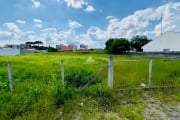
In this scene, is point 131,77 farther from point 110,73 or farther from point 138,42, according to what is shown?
point 138,42

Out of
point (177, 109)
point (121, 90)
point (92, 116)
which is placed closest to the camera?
point (92, 116)

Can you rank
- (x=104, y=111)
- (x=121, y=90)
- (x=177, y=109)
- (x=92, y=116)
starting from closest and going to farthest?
(x=92, y=116), (x=104, y=111), (x=177, y=109), (x=121, y=90)

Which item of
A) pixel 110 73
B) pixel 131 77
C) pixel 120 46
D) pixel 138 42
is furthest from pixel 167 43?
pixel 110 73

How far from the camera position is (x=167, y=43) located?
3609 cm

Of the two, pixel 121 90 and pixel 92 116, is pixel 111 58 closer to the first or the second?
pixel 121 90

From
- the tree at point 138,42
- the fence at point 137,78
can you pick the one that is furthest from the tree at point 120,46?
the fence at point 137,78

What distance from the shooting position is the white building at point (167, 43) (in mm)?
34225

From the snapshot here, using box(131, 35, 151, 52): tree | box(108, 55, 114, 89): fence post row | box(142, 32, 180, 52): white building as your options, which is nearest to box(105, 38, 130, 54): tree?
box(142, 32, 180, 52): white building

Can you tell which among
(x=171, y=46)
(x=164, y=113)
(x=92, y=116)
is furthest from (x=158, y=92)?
(x=171, y=46)

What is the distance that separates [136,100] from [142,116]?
3.32 ft

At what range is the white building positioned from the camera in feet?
112

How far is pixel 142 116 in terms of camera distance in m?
4.87

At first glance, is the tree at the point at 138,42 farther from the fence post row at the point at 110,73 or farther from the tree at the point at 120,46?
the fence post row at the point at 110,73

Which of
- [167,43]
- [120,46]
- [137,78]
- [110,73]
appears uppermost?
[167,43]
